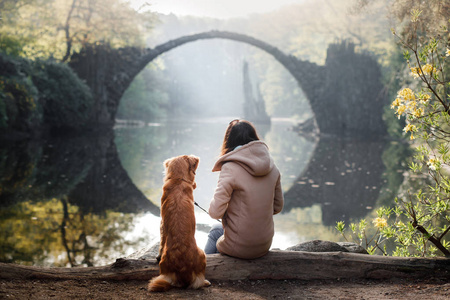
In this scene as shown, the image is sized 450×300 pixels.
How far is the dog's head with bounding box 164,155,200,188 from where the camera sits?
3.23m

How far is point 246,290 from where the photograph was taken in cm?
334

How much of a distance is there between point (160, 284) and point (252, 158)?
3.52ft

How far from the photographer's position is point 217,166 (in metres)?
3.44

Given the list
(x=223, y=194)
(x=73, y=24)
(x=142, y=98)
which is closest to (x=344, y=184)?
(x=223, y=194)

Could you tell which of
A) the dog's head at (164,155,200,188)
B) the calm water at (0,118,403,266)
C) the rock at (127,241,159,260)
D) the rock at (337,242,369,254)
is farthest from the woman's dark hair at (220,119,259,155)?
the calm water at (0,118,403,266)

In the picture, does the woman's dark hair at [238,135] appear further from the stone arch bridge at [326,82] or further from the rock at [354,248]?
the stone arch bridge at [326,82]

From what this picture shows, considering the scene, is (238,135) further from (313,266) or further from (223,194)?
(313,266)

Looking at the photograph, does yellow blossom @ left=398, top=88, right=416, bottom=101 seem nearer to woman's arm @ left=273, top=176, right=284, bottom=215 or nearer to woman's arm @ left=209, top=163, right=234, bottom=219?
woman's arm @ left=273, top=176, right=284, bottom=215

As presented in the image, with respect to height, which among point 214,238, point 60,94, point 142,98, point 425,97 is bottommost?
point 214,238

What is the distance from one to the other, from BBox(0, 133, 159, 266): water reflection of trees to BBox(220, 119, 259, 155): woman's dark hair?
89.6 inches

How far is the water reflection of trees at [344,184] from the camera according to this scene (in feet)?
25.6

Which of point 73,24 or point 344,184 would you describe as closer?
point 344,184

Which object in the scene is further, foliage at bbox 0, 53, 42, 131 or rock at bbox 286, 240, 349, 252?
foliage at bbox 0, 53, 42, 131

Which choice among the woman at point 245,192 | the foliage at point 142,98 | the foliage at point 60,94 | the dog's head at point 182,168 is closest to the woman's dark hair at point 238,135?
the woman at point 245,192
